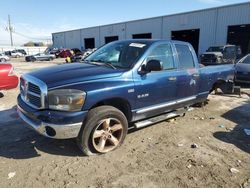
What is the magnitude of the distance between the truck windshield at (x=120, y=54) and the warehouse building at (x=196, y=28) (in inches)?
973

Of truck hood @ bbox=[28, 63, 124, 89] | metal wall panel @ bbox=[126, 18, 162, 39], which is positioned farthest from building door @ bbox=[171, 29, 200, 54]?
truck hood @ bbox=[28, 63, 124, 89]

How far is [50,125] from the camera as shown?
3791 millimetres

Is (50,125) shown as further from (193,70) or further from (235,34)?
(235,34)

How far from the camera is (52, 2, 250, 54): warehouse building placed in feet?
90.3

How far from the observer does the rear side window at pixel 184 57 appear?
5.68 metres

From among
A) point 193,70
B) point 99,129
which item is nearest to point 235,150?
point 193,70

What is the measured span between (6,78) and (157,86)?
491 cm

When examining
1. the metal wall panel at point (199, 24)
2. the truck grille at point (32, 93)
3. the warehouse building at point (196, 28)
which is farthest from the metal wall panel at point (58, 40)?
the truck grille at point (32, 93)

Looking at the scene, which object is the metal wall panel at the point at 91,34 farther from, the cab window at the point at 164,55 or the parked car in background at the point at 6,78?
the cab window at the point at 164,55

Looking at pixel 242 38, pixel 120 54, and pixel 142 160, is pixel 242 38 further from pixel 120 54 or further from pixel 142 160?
pixel 142 160

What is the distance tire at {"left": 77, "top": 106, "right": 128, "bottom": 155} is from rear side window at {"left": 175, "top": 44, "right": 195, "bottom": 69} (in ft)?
6.77

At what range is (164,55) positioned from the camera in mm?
5332

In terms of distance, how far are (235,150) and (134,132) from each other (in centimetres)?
195

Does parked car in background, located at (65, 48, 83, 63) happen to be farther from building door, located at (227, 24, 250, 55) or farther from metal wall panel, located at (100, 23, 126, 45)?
building door, located at (227, 24, 250, 55)
